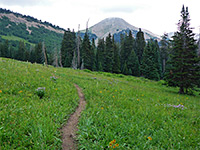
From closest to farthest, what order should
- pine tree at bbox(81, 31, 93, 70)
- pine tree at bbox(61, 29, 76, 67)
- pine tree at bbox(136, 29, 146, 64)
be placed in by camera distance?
1. pine tree at bbox(81, 31, 93, 70)
2. pine tree at bbox(61, 29, 76, 67)
3. pine tree at bbox(136, 29, 146, 64)

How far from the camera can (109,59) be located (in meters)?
51.0

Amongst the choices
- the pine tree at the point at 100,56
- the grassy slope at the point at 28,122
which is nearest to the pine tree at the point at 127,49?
the pine tree at the point at 100,56

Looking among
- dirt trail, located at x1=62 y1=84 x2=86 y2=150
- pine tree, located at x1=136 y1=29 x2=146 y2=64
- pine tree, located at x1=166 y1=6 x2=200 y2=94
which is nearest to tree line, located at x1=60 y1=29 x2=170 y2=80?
pine tree, located at x1=136 y1=29 x2=146 y2=64

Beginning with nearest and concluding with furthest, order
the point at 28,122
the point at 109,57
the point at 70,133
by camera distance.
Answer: the point at 28,122 < the point at 70,133 < the point at 109,57

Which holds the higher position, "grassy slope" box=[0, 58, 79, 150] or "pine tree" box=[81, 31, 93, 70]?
"pine tree" box=[81, 31, 93, 70]

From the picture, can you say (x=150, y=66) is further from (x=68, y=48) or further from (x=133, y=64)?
(x=68, y=48)

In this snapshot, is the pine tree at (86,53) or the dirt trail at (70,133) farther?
the pine tree at (86,53)

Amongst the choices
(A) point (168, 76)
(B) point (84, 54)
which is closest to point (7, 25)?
(B) point (84, 54)

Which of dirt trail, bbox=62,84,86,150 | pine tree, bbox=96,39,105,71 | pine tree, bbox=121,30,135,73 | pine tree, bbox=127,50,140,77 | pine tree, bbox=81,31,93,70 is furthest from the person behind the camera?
pine tree, bbox=121,30,135,73

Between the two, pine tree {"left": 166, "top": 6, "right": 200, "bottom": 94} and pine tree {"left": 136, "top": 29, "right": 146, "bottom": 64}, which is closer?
pine tree {"left": 166, "top": 6, "right": 200, "bottom": 94}

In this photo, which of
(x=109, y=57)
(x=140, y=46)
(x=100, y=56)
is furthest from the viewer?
(x=140, y=46)

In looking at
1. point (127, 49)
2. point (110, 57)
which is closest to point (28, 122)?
point (110, 57)

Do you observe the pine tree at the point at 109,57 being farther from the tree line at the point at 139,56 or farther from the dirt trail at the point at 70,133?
the dirt trail at the point at 70,133

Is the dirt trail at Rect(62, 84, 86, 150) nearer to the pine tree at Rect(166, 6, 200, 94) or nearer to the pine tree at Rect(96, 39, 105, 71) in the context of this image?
the pine tree at Rect(166, 6, 200, 94)
